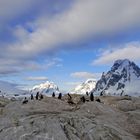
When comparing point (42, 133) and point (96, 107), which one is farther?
point (96, 107)

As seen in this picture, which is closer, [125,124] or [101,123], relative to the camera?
[101,123]

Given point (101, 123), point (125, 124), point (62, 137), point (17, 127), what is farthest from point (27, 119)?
point (125, 124)

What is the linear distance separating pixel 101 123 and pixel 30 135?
4972mm

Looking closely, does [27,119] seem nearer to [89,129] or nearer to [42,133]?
[42,133]

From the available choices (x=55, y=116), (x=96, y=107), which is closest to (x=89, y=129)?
(x=55, y=116)

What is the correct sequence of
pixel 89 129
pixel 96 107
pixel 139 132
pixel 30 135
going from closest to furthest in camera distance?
1. pixel 30 135
2. pixel 89 129
3. pixel 139 132
4. pixel 96 107

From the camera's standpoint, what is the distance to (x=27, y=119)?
19.9m

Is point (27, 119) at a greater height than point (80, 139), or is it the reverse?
point (27, 119)

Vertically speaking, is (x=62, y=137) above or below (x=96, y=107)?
below

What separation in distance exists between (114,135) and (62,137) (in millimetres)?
3451

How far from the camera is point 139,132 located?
2553 cm

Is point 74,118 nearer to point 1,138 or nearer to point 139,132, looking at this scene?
point 1,138

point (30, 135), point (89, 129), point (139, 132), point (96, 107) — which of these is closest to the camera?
point (30, 135)

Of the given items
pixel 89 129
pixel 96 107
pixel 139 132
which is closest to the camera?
pixel 89 129
